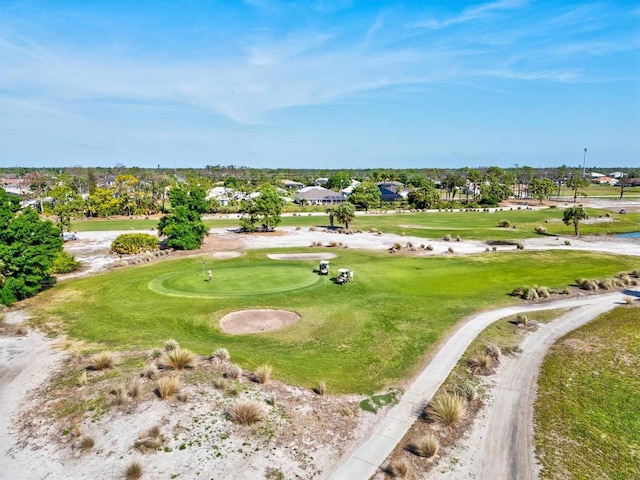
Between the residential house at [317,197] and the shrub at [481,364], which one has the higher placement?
the residential house at [317,197]

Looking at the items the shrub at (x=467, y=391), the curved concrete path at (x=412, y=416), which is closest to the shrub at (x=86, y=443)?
the curved concrete path at (x=412, y=416)

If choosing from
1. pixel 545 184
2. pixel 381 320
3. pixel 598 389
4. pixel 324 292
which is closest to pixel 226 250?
pixel 324 292

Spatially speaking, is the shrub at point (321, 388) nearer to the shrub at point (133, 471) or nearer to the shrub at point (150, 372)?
the shrub at point (150, 372)

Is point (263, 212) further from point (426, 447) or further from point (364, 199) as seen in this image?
point (426, 447)

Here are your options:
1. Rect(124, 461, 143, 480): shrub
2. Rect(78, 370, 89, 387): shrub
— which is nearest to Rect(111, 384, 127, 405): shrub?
Rect(78, 370, 89, 387): shrub

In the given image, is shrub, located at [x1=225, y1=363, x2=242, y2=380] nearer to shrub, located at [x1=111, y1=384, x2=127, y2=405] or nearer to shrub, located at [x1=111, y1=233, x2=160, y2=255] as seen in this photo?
shrub, located at [x1=111, y1=384, x2=127, y2=405]

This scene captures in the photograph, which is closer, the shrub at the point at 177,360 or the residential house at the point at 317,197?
the shrub at the point at 177,360
